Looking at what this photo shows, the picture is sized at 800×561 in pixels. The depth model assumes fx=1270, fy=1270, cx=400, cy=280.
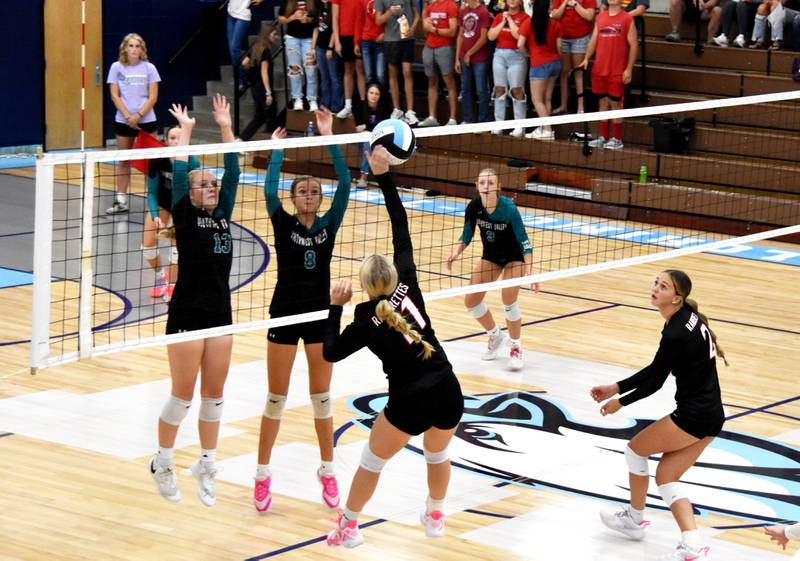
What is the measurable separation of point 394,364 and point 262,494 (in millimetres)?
1473

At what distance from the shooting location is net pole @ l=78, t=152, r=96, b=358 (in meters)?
7.29

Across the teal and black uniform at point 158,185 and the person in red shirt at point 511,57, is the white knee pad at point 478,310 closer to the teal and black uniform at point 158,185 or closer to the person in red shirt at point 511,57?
the teal and black uniform at point 158,185

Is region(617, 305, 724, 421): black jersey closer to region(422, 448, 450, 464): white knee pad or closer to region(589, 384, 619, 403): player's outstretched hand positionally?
region(589, 384, 619, 403): player's outstretched hand

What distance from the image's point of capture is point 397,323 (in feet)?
22.0

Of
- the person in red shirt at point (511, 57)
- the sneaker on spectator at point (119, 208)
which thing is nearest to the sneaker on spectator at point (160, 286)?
the sneaker on spectator at point (119, 208)

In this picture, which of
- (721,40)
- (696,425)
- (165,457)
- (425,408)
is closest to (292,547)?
(165,457)

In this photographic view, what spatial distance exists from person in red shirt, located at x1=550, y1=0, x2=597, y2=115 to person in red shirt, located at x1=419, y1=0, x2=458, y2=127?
169 cm

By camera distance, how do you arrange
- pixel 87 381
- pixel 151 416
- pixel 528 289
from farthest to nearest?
pixel 528 289
pixel 87 381
pixel 151 416

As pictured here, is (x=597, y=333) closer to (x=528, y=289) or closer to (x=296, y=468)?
(x=528, y=289)

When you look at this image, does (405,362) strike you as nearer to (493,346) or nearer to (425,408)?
(425,408)

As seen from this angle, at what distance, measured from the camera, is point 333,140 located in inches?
330

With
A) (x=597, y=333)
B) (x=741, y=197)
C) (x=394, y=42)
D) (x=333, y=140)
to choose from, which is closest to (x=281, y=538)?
(x=333, y=140)

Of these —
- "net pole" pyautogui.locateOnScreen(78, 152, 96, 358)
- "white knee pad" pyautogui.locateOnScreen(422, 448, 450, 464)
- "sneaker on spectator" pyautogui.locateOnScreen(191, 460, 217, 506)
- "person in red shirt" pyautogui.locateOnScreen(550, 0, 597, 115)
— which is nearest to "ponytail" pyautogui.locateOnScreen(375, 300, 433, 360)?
"white knee pad" pyautogui.locateOnScreen(422, 448, 450, 464)

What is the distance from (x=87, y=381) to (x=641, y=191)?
10.3 meters
